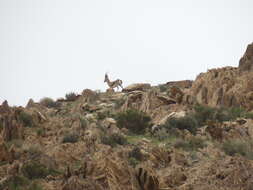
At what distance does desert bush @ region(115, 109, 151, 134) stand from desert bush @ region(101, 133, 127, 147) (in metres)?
3.58

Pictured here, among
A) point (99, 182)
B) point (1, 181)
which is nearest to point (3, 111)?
point (1, 181)

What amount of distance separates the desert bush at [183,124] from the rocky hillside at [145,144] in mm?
48

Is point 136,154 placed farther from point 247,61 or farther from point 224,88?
point 247,61

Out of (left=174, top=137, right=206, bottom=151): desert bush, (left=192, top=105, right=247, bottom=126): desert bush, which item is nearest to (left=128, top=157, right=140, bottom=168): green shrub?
(left=174, top=137, right=206, bottom=151): desert bush

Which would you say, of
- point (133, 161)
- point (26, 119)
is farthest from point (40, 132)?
point (133, 161)

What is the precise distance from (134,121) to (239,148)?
23.6 feet

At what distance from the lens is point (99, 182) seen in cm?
689

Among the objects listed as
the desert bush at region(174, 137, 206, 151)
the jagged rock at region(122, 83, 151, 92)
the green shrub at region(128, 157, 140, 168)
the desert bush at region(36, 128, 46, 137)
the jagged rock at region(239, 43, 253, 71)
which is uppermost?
the jagged rock at region(239, 43, 253, 71)

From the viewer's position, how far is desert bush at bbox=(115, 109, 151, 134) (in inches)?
660

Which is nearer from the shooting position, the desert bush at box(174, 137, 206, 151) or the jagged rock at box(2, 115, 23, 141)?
the desert bush at box(174, 137, 206, 151)

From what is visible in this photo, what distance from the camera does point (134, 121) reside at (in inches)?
672

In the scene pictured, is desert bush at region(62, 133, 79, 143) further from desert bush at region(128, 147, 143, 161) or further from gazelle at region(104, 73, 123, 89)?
gazelle at region(104, 73, 123, 89)

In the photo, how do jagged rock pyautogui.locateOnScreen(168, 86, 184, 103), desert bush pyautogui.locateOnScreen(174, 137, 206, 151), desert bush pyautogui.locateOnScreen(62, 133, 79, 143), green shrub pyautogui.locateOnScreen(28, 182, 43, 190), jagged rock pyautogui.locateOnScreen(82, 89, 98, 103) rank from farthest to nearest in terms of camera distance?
1. jagged rock pyautogui.locateOnScreen(82, 89, 98, 103)
2. jagged rock pyautogui.locateOnScreen(168, 86, 184, 103)
3. desert bush pyautogui.locateOnScreen(62, 133, 79, 143)
4. desert bush pyautogui.locateOnScreen(174, 137, 206, 151)
5. green shrub pyautogui.locateOnScreen(28, 182, 43, 190)

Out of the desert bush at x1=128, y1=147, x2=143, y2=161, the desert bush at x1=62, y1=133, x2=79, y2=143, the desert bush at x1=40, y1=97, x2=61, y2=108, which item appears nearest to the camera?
the desert bush at x1=128, y1=147, x2=143, y2=161
